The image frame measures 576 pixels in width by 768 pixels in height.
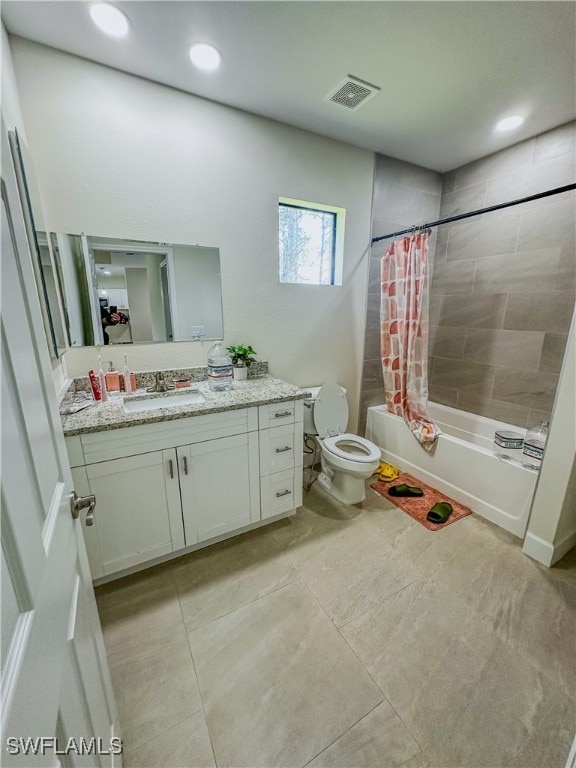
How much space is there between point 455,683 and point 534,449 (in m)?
1.37

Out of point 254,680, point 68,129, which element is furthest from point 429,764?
point 68,129

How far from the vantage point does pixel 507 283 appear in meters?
2.37

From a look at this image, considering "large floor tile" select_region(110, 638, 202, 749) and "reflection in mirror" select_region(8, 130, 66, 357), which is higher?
"reflection in mirror" select_region(8, 130, 66, 357)

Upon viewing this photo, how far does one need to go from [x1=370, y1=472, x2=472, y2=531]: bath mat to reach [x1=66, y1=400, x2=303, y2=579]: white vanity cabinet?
0.82 meters

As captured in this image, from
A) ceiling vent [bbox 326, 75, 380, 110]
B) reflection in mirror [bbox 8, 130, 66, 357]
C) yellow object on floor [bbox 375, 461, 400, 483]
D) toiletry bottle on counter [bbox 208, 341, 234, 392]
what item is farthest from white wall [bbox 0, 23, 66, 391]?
yellow object on floor [bbox 375, 461, 400, 483]

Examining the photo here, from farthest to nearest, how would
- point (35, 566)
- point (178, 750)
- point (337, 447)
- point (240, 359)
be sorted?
1. point (337, 447)
2. point (240, 359)
3. point (178, 750)
4. point (35, 566)

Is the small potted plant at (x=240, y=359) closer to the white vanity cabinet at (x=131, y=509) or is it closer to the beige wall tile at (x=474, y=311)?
the white vanity cabinet at (x=131, y=509)

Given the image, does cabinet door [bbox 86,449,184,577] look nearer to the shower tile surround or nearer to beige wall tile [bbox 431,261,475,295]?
the shower tile surround

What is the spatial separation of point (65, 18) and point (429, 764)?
3.12m

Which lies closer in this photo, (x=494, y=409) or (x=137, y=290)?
(x=137, y=290)

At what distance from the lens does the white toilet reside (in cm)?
208

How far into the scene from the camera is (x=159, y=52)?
1.48m

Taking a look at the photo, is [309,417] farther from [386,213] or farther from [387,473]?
[386,213]

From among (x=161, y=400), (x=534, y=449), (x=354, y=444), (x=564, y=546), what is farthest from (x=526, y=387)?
(x=161, y=400)
